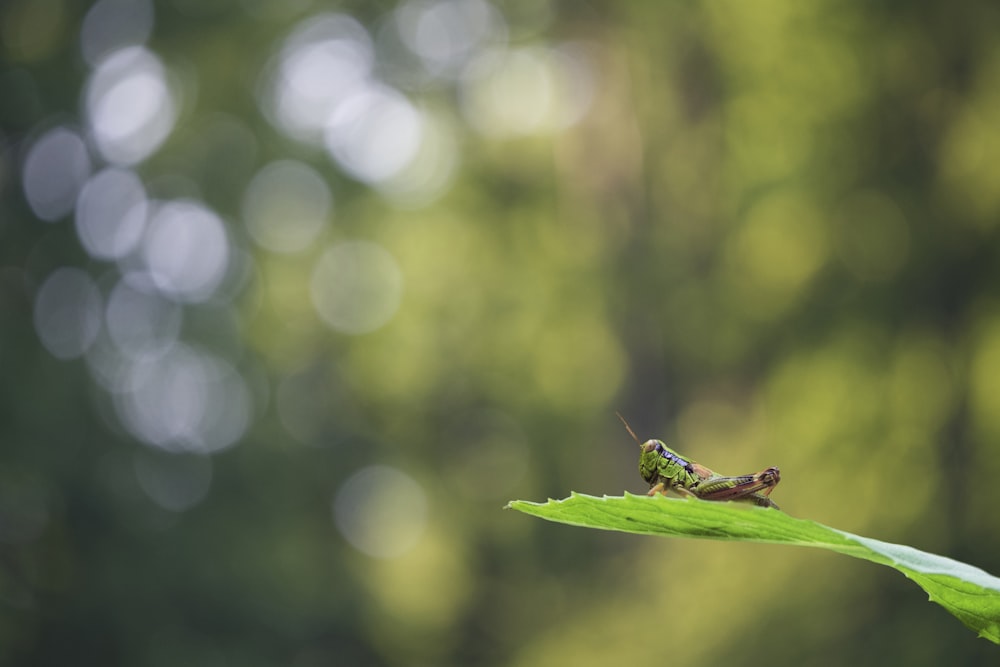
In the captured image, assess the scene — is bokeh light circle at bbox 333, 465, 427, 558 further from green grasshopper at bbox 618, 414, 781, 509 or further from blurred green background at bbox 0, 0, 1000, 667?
green grasshopper at bbox 618, 414, 781, 509

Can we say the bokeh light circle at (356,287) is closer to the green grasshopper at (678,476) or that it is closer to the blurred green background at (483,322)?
the blurred green background at (483,322)

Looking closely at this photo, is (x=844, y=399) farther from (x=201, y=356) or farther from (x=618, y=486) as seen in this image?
(x=201, y=356)

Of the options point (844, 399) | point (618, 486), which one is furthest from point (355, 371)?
point (844, 399)

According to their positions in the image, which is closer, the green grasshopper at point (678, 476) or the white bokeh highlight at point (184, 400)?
the green grasshopper at point (678, 476)

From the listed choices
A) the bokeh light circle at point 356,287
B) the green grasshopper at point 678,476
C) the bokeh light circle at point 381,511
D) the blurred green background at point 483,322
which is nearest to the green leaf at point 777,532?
the green grasshopper at point 678,476

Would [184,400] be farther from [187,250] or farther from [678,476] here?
[678,476]

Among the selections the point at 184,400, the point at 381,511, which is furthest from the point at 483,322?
the point at 184,400
